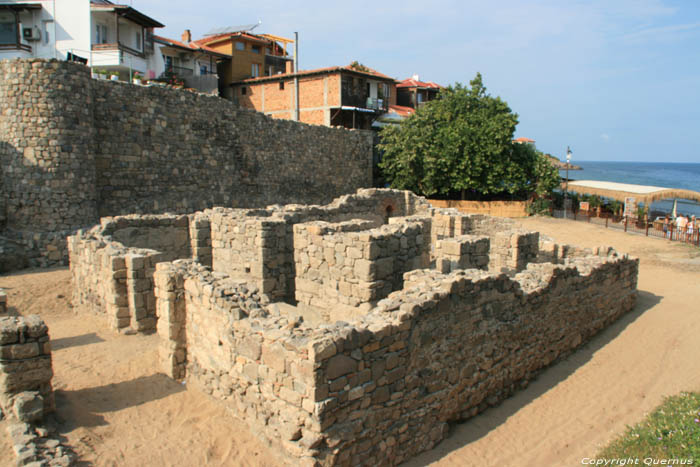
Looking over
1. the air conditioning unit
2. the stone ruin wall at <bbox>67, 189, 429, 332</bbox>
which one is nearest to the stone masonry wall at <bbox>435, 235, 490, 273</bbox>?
the stone ruin wall at <bbox>67, 189, 429, 332</bbox>

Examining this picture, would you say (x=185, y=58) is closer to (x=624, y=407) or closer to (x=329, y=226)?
(x=329, y=226)

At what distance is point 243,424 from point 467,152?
23.0 metres

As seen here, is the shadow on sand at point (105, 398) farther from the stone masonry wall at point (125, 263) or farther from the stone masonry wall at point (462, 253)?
the stone masonry wall at point (462, 253)

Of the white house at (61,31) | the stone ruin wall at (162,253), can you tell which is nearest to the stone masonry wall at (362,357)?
the stone ruin wall at (162,253)

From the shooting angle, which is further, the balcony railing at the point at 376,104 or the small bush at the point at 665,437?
the balcony railing at the point at 376,104

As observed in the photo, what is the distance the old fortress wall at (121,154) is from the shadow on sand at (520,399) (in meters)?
13.1

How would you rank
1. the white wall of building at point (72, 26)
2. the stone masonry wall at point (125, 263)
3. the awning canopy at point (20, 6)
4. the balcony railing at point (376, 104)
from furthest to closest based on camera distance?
1. the balcony railing at point (376, 104)
2. the white wall of building at point (72, 26)
3. the awning canopy at point (20, 6)
4. the stone masonry wall at point (125, 263)

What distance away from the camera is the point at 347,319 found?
27.4ft

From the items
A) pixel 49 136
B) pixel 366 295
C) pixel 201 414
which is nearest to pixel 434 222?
pixel 366 295

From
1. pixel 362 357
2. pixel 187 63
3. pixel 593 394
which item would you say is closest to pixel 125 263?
pixel 362 357

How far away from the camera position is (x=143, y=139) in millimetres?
18891

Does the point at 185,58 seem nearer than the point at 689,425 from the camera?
No

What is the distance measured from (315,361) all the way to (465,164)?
2323 cm

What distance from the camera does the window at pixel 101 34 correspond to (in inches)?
1161
